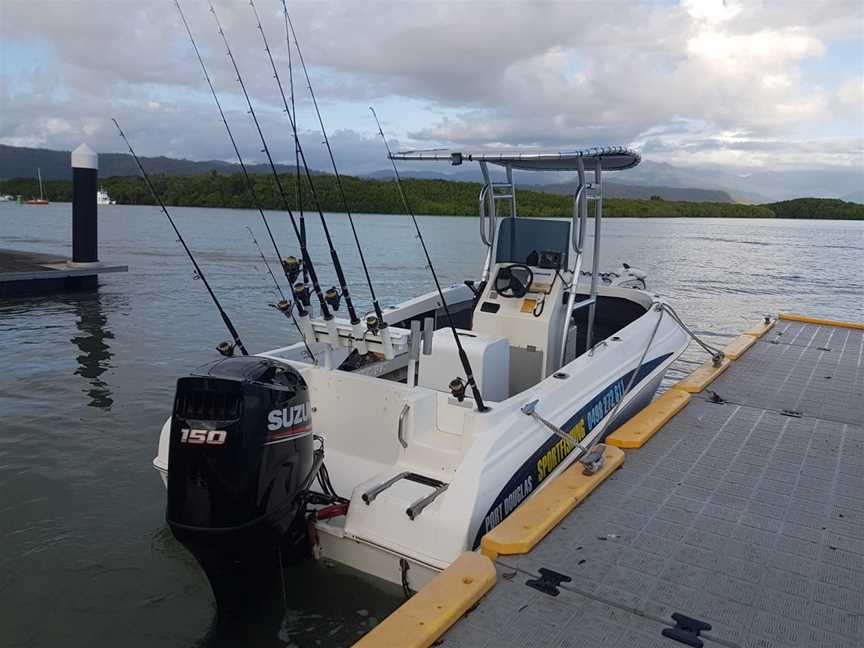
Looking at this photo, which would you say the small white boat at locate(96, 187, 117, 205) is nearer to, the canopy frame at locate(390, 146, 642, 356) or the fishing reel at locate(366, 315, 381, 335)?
the canopy frame at locate(390, 146, 642, 356)

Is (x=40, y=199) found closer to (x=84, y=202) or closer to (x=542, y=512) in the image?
→ (x=84, y=202)

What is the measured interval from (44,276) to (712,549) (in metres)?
14.1

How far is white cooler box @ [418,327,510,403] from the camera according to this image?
14.6 feet

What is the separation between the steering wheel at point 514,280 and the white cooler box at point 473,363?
0.92 m

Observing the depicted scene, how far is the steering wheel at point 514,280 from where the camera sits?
5.49m

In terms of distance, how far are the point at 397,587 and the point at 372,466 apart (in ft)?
2.24

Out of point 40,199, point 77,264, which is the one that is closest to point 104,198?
point 40,199

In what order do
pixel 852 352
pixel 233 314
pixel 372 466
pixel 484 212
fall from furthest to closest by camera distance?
pixel 233 314, pixel 852 352, pixel 484 212, pixel 372 466

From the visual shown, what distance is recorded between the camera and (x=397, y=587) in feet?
11.6

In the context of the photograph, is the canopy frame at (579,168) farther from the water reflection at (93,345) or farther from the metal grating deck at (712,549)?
the water reflection at (93,345)

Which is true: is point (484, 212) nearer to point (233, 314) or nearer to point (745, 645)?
point (745, 645)

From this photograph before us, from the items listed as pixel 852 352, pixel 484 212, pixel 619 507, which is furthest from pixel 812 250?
pixel 619 507

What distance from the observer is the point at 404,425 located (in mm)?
3746

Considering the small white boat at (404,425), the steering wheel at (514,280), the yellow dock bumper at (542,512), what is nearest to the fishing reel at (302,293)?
the small white boat at (404,425)
